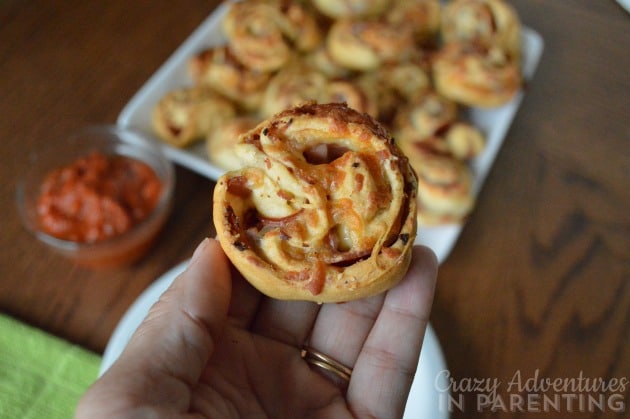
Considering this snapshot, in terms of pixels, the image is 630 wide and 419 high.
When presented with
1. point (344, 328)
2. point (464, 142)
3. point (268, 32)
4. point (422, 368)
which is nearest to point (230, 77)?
point (268, 32)

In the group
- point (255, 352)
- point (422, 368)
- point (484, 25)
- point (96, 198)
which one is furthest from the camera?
point (484, 25)

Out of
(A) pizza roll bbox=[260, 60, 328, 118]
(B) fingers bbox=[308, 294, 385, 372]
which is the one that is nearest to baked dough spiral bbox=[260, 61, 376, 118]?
(A) pizza roll bbox=[260, 60, 328, 118]

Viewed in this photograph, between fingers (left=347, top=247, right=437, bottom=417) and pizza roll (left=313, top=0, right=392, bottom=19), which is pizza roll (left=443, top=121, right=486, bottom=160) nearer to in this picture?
pizza roll (left=313, top=0, right=392, bottom=19)

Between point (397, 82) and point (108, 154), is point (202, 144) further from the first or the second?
point (397, 82)

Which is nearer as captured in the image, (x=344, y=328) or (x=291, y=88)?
(x=344, y=328)

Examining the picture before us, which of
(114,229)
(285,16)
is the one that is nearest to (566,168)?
(285,16)

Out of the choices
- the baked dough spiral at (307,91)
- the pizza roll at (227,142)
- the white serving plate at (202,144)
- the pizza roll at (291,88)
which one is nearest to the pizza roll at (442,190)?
the white serving plate at (202,144)
